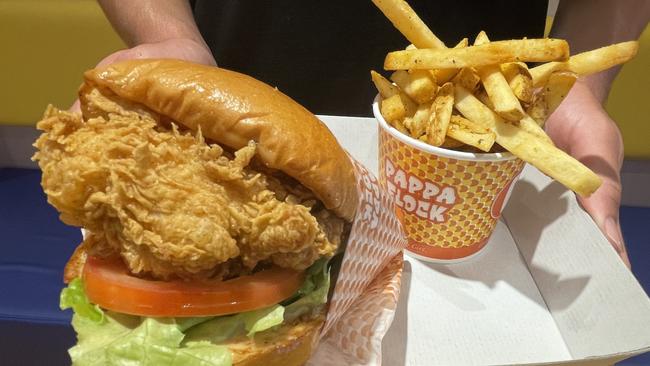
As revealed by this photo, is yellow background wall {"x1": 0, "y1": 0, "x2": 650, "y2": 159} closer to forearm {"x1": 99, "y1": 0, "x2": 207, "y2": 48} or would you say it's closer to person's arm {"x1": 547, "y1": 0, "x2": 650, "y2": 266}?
person's arm {"x1": 547, "y1": 0, "x2": 650, "y2": 266}

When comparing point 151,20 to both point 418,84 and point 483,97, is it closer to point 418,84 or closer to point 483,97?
point 418,84

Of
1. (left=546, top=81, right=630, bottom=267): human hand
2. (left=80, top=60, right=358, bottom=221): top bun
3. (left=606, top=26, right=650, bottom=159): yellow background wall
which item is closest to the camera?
(left=80, top=60, right=358, bottom=221): top bun

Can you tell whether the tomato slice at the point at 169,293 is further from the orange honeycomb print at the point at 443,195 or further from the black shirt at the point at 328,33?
the black shirt at the point at 328,33

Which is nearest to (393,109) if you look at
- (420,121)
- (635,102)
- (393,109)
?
(393,109)

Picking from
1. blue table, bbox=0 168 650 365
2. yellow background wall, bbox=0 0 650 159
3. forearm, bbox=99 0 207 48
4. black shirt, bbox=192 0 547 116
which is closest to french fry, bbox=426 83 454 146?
black shirt, bbox=192 0 547 116

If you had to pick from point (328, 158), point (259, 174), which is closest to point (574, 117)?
point (328, 158)

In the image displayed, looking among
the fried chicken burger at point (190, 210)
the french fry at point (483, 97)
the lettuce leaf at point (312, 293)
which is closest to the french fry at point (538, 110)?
the french fry at point (483, 97)

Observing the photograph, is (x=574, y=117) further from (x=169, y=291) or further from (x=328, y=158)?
(x=169, y=291)
